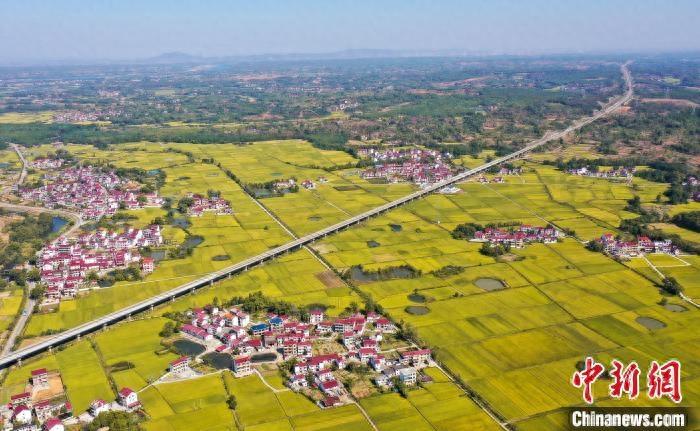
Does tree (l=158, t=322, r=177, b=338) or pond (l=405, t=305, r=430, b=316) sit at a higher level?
tree (l=158, t=322, r=177, b=338)

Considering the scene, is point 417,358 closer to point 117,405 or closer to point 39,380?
point 117,405

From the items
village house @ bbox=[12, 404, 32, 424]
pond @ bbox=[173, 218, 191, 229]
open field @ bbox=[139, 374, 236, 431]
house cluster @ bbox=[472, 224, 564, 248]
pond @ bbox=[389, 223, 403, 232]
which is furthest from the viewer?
pond @ bbox=[173, 218, 191, 229]

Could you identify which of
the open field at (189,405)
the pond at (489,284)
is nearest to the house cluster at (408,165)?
the pond at (489,284)

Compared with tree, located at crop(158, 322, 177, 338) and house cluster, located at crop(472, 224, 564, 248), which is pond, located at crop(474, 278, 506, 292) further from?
tree, located at crop(158, 322, 177, 338)

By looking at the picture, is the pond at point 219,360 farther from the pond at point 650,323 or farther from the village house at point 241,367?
the pond at point 650,323

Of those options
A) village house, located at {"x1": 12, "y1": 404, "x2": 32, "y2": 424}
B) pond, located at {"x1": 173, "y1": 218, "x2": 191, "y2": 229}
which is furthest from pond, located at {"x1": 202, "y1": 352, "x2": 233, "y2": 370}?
pond, located at {"x1": 173, "y1": 218, "x2": 191, "y2": 229}

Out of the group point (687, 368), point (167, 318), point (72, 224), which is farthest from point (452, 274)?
point (72, 224)

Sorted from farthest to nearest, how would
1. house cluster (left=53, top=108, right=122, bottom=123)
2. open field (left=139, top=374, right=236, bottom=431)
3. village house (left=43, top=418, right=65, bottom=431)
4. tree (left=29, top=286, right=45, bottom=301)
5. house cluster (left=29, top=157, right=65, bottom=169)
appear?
house cluster (left=53, top=108, right=122, bottom=123) < house cluster (left=29, top=157, right=65, bottom=169) < tree (left=29, top=286, right=45, bottom=301) < open field (left=139, top=374, right=236, bottom=431) < village house (left=43, top=418, right=65, bottom=431)

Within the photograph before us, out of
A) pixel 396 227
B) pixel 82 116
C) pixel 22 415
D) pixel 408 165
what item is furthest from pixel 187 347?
pixel 82 116
